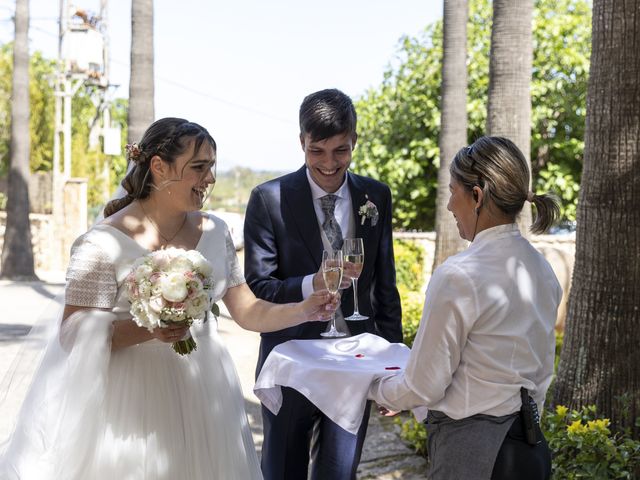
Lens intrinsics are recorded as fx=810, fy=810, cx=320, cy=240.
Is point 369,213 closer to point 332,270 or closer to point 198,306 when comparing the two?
point 332,270

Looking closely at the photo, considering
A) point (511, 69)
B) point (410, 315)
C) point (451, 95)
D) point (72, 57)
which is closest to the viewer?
point (511, 69)

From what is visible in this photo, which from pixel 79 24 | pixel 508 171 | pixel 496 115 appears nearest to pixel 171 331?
pixel 508 171

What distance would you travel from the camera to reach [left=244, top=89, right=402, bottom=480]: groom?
138 inches

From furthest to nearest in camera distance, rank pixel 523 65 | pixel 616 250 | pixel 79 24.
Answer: pixel 79 24 → pixel 523 65 → pixel 616 250

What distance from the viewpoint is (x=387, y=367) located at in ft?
9.69

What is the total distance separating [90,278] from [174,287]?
17.0 inches

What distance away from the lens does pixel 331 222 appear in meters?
3.72

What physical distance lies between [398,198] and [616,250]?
1231cm

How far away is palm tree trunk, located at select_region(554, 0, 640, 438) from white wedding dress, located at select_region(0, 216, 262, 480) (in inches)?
90.0

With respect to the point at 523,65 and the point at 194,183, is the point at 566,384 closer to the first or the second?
the point at 194,183

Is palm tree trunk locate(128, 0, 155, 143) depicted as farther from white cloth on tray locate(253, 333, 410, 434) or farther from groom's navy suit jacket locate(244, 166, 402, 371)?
white cloth on tray locate(253, 333, 410, 434)

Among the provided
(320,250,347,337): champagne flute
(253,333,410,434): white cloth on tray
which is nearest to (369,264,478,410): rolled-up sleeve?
(253,333,410,434): white cloth on tray

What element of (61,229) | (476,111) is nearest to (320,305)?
(476,111)

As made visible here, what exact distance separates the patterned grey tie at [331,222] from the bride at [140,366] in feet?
1.43
